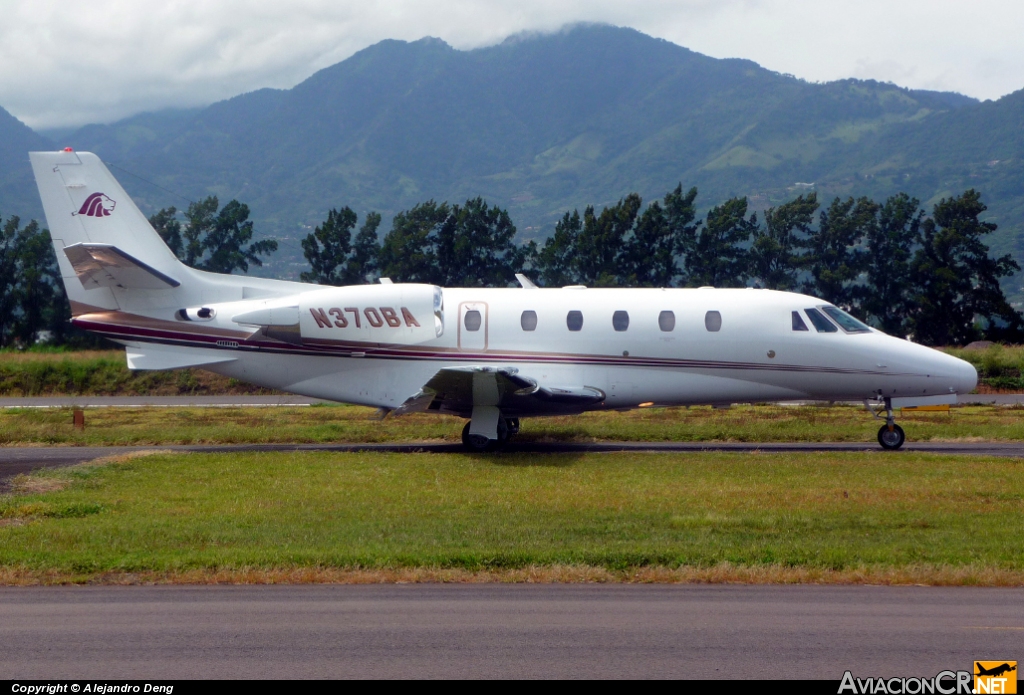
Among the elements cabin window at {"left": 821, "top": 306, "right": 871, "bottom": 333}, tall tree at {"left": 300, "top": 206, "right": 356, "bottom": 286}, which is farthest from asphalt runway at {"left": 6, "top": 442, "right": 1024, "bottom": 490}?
tall tree at {"left": 300, "top": 206, "right": 356, "bottom": 286}

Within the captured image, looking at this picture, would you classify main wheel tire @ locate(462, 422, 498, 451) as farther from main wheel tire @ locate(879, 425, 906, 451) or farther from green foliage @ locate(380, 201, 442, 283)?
green foliage @ locate(380, 201, 442, 283)

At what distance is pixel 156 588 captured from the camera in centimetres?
982

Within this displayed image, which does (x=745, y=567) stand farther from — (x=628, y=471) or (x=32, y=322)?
(x=32, y=322)

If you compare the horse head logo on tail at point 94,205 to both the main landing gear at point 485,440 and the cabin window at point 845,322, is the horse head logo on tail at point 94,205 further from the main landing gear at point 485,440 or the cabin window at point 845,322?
the cabin window at point 845,322

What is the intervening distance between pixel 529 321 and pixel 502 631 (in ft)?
42.1

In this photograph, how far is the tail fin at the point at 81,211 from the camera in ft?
67.9

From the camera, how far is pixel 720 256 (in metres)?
54.8

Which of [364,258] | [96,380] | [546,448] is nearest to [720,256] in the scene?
[364,258]

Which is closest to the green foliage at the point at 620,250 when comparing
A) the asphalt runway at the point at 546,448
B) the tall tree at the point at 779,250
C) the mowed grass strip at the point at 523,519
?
the tall tree at the point at 779,250

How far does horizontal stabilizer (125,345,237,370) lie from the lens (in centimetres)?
2097

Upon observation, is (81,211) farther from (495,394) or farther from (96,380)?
(96,380)

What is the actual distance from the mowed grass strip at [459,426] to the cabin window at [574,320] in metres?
3.08

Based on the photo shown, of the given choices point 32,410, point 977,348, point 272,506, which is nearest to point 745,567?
Result: point 272,506

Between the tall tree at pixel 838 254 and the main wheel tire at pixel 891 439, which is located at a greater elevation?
the tall tree at pixel 838 254
